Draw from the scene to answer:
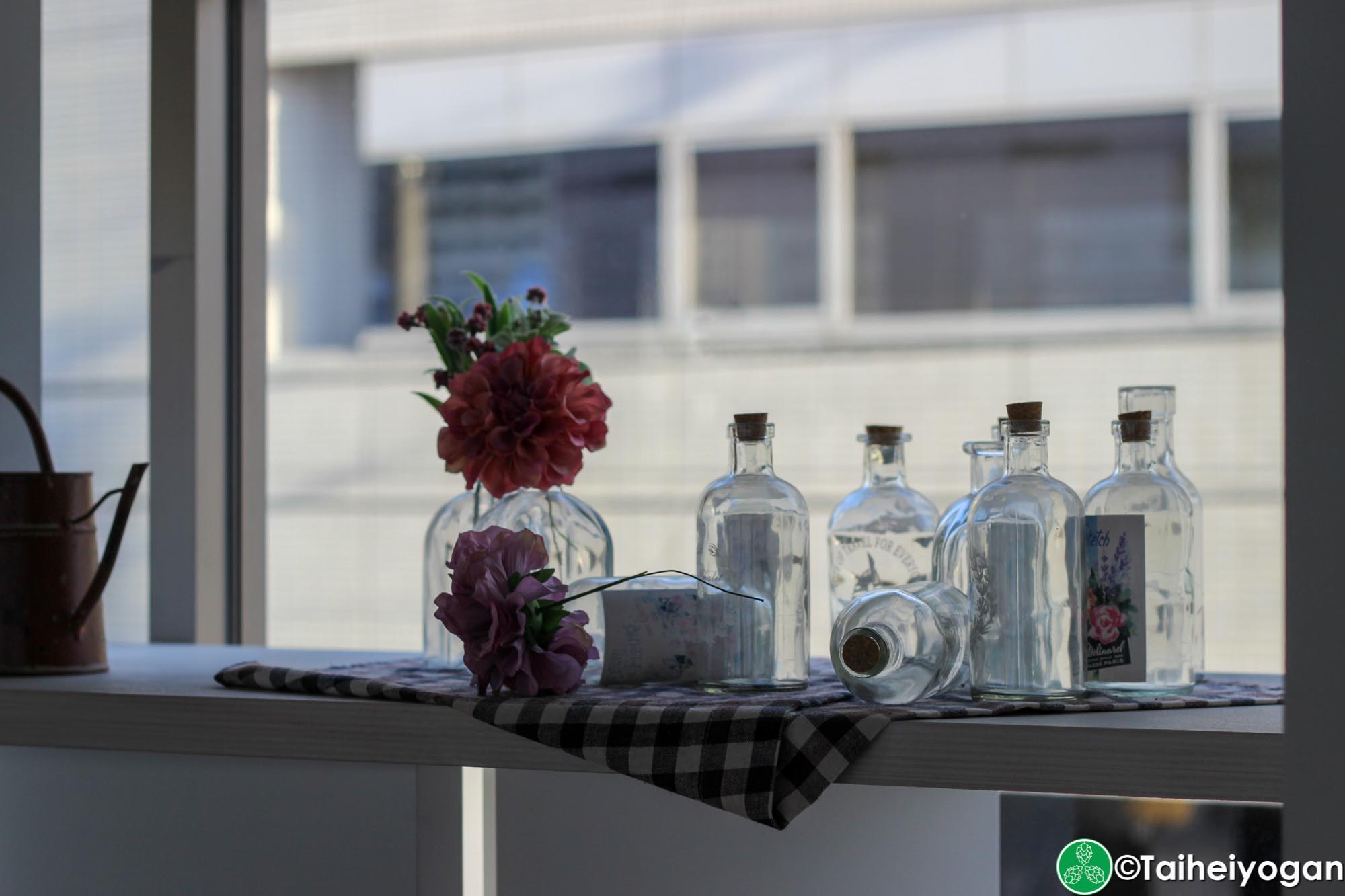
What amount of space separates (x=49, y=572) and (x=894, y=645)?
2.42 feet

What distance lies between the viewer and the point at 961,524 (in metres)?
1.00

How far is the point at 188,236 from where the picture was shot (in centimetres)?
153

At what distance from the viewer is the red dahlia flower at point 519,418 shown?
1.03 m

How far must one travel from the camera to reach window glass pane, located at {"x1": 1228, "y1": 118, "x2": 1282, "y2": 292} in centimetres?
346

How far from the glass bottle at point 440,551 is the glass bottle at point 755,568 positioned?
0.25 metres

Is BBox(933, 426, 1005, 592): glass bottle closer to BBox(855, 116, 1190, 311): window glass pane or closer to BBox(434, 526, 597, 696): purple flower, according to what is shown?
BBox(434, 526, 597, 696): purple flower

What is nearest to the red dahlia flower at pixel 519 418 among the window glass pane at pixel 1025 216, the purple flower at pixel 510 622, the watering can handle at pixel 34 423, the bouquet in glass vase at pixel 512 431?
the bouquet in glass vase at pixel 512 431

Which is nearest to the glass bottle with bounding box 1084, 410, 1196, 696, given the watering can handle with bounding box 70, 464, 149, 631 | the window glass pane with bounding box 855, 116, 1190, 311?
the watering can handle with bounding box 70, 464, 149, 631

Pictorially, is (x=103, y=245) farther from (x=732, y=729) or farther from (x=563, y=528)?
(x=732, y=729)

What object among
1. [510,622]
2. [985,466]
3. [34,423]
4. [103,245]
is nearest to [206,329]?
[103,245]

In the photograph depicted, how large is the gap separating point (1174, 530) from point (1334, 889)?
409 millimetres

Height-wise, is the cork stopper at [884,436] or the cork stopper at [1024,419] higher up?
the cork stopper at [1024,419]

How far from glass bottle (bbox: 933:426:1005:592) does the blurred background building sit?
7.74 ft

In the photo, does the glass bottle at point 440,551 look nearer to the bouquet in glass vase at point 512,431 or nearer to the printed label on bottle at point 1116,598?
the bouquet in glass vase at point 512,431
